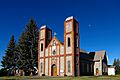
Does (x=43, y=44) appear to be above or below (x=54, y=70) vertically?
above

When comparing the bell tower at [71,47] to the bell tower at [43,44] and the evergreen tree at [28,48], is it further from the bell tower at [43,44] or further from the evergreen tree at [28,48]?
the evergreen tree at [28,48]

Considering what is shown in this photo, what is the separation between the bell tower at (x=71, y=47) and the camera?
136 ft

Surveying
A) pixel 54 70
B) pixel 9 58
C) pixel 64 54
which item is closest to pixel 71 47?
pixel 64 54

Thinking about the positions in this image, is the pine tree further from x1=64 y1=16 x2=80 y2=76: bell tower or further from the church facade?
x1=64 y1=16 x2=80 y2=76: bell tower

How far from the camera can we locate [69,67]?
137ft

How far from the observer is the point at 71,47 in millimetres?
41969

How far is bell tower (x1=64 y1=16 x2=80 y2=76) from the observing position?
41375 mm

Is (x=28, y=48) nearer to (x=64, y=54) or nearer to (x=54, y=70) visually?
(x=54, y=70)

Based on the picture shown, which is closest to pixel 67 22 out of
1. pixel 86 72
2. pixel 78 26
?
pixel 78 26

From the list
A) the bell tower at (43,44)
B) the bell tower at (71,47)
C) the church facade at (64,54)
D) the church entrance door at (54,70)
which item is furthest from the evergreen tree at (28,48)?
the bell tower at (71,47)

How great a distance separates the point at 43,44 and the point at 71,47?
982 centimetres

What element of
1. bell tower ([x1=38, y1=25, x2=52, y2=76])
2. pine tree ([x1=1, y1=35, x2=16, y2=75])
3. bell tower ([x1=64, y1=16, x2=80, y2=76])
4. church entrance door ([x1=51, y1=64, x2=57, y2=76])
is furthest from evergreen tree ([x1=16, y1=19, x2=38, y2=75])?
bell tower ([x1=64, y1=16, x2=80, y2=76])

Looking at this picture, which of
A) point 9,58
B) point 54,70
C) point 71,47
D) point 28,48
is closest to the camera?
point 71,47

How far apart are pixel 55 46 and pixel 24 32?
14324 millimetres
